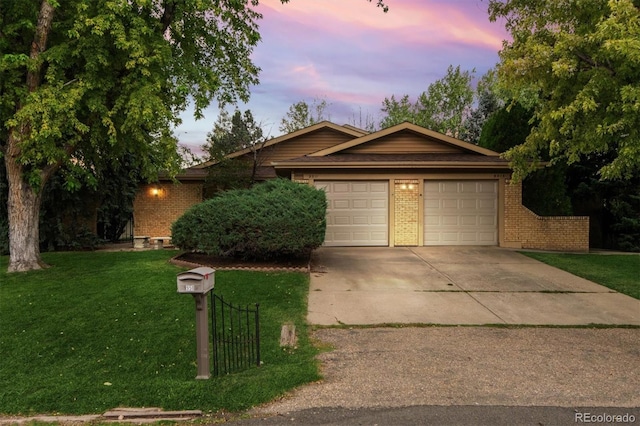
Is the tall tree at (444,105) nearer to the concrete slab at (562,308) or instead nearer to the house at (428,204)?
the house at (428,204)

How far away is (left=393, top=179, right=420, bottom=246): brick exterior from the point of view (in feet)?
45.6

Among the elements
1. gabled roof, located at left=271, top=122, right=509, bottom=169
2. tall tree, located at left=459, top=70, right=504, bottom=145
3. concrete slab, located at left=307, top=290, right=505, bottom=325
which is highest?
tall tree, located at left=459, top=70, right=504, bottom=145

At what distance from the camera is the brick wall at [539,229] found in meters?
13.5

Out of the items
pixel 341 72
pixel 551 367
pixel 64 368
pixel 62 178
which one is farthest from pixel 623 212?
pixel 341 72

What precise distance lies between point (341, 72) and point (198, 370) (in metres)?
32.1

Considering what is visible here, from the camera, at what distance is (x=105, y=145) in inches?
446

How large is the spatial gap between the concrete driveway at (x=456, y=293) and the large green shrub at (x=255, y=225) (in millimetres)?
997

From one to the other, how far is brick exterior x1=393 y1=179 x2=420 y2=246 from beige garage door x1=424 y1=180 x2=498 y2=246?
0.35 meters

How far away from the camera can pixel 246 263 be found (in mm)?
10102

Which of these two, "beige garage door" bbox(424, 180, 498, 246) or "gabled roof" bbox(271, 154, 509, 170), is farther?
"beige garage door" bbox(424, 180, 498, 246)

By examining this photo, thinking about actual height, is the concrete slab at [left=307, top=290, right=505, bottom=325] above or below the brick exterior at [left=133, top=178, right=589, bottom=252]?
below

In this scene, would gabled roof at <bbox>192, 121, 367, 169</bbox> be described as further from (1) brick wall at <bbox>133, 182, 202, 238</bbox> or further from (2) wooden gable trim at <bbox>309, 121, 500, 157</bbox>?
(2) wooden gable trim at <bbox>309, 121, 500, 157</bbox>

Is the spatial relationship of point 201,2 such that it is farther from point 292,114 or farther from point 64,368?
point 292,114

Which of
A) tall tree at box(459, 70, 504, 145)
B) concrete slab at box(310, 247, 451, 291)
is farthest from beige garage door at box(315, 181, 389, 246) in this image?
tall tree at box(459, 70, 504, 145)
